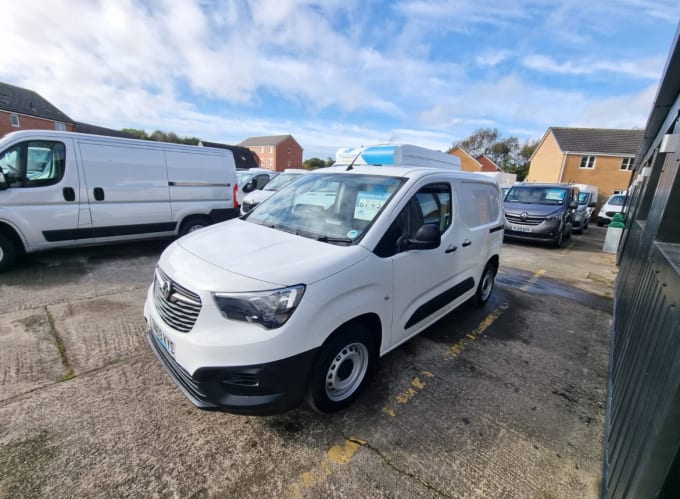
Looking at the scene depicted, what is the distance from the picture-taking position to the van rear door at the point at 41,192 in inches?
182

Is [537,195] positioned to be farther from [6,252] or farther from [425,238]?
[6,252]

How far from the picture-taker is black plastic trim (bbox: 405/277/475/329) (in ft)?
9.51

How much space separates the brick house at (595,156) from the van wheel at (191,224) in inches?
1231

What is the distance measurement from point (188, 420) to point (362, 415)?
133cm

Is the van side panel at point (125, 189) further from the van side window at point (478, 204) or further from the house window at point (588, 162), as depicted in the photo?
the house window at point (588, 162)

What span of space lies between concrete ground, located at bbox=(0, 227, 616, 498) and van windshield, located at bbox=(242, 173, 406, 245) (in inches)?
57.8

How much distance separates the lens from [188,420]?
2.27 metres

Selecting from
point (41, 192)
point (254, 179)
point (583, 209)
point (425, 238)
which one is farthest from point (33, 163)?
point (583, 209)

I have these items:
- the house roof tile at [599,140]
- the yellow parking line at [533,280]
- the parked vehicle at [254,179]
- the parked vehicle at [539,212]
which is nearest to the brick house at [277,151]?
the house roof tile at [599,140]

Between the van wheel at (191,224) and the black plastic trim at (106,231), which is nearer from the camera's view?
the black plastic trim at (106,231)

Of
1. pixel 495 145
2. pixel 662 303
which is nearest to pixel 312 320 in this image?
pixel 662 303

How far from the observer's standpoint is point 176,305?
2.08 metres

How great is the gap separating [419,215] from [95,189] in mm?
5692

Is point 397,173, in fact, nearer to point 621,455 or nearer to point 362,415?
point 362,415
